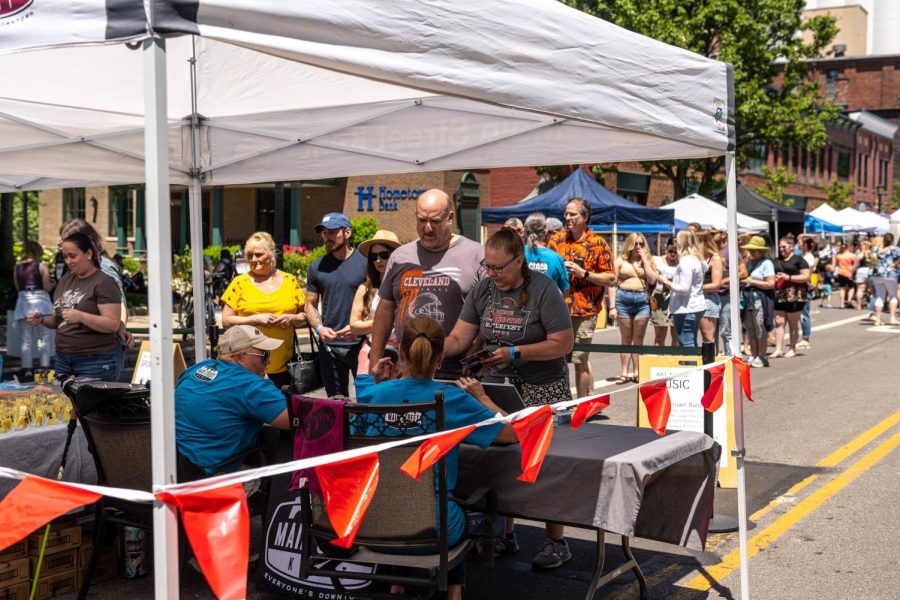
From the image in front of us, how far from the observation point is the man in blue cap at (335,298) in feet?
26.9

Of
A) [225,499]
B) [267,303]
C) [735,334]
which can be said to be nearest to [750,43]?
[267,303]

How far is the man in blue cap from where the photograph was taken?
820 cm

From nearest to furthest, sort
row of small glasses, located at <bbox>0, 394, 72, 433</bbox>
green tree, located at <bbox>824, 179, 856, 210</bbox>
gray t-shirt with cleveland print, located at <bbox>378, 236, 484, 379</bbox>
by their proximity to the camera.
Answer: row of small glasses, located at <bbox>0, 394, 72, 433</bbox>, gray t-shirt with cleveland print, located at <bbox>378, 236, 484, 379</bbox>, green tree, located at <bbox>824, 179, 856, 210</bbox>

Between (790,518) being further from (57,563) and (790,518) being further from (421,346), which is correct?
(57,563)

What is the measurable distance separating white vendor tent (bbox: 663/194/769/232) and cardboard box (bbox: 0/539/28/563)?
20.0 m

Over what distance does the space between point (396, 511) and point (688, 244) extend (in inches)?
345

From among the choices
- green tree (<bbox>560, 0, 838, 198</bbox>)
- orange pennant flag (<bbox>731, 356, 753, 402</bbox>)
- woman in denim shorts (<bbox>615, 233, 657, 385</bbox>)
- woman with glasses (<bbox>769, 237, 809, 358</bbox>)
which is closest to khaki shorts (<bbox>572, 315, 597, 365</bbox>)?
woman in denim shorts (<bbox>615, 233, 657, 385</bbox>)

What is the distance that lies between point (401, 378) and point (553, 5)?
1818 mm

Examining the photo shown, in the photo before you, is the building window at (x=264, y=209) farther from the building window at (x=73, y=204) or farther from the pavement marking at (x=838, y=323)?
the pavement marking at (x=838, y=323)

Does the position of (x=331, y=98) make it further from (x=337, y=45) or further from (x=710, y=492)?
(x=710, y=492)

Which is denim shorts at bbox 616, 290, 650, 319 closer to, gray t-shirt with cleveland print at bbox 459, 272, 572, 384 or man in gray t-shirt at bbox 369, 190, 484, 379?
man in gray t-shirt at bbox 369, 190, 484, 379

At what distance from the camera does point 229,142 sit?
715 cm

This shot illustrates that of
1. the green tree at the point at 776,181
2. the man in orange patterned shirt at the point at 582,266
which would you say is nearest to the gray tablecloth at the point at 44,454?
the man in orange patterned shirt at the point at 582,266

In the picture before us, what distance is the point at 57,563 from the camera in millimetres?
5047
